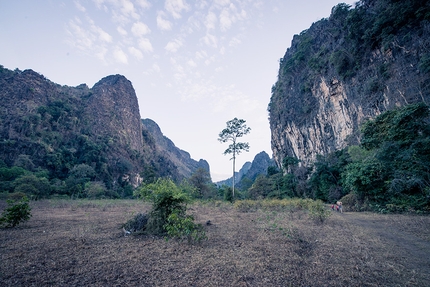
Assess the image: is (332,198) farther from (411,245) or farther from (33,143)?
(33,143)

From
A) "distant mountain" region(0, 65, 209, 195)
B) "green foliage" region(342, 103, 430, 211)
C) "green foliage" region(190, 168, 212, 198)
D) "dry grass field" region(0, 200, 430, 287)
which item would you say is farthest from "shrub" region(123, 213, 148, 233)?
"distant mountain" region(0, 65, 209, 195)

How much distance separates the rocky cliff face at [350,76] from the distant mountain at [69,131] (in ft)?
109

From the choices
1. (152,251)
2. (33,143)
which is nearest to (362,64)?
(152,251)

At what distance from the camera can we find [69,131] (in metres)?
55.1

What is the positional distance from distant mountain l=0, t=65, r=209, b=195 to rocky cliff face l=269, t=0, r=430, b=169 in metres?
33.1

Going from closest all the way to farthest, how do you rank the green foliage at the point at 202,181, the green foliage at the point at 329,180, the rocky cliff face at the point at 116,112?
1. the green foliage at the point at 329,180
2. the green foliage at the point at 202,181
3. the rocky cliff face at the point at 116,112

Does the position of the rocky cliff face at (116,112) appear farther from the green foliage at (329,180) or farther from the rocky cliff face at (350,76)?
the green foliage at (329,180)

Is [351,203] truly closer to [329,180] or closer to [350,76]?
[329,180]

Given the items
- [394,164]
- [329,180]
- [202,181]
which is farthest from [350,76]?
[202,181]

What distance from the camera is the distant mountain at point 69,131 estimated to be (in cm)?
4181

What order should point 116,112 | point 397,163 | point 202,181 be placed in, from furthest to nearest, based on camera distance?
point 116,112 → point 202,181 → point 397,163

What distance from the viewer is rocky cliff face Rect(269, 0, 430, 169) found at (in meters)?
17.5

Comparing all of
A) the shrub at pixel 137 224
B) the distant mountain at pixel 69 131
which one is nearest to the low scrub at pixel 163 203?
the shrub at pixel 137 224

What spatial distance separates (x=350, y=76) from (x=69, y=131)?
2704 inches
